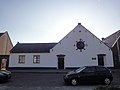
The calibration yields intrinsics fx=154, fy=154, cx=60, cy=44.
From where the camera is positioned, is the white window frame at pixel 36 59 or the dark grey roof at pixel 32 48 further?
the dark grey roof at pixel 32 48

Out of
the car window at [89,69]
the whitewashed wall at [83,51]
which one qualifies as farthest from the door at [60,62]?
the car window at [89,69]

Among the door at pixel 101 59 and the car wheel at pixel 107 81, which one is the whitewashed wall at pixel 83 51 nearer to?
the door at pixel 101 59

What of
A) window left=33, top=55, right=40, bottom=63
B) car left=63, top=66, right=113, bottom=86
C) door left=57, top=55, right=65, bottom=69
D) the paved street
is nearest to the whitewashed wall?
door left=57, top=55, right=65, bottom=69

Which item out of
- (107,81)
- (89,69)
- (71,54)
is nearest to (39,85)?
(89,69)

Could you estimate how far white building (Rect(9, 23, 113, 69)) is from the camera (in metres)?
26.2

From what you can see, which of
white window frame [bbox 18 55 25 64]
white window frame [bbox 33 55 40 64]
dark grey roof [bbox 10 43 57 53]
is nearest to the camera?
white window frame [bbox 33 55 40 64]

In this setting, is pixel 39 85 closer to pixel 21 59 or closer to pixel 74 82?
pixel 74 82

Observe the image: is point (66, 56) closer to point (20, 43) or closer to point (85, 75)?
point (20, 43)

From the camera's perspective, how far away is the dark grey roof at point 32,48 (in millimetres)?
27694

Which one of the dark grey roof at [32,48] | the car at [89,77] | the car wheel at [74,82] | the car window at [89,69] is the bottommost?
the car wheel at [74,82]

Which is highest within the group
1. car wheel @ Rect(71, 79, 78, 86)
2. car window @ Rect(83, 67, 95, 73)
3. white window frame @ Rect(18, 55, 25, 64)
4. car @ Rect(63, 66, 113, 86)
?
white window frame @ Rect(18, 55, 25, 64)

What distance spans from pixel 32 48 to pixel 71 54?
24.9 ft

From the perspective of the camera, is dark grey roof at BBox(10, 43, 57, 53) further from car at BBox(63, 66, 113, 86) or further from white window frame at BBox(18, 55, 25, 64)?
car at BBox(63, 66, 113, 86)

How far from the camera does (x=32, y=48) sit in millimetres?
28797
